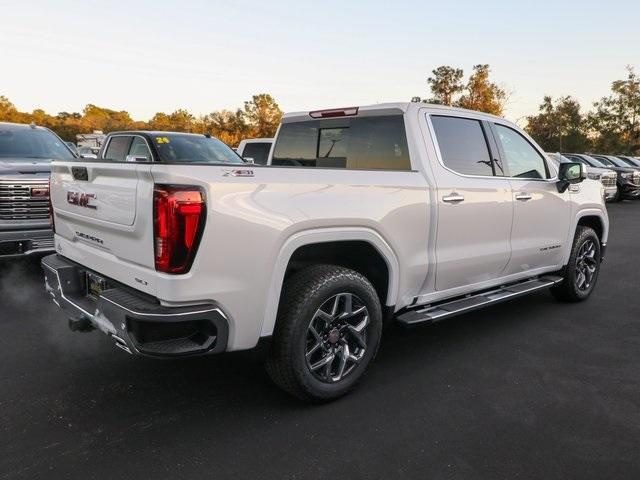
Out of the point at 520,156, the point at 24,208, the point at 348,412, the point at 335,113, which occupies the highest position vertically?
the point at 335,113

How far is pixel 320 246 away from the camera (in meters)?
3.07

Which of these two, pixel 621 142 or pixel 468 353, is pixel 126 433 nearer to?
pixel 468 353

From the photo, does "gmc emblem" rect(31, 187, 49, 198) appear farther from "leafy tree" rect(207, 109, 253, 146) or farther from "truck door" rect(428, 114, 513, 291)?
"leafy tree" rect(207, 109, 253, 146)

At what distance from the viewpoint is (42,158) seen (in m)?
6.95

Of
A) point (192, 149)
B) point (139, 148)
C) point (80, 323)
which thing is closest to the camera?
point (80, 323)

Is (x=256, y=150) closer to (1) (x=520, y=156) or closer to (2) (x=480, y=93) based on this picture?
(1) (x=520, y=156)

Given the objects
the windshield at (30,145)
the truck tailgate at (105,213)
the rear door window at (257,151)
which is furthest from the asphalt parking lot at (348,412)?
the rear door window at (257,151)

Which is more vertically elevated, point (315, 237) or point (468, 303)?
point (315, 237)

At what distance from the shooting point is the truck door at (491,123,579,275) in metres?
4.32

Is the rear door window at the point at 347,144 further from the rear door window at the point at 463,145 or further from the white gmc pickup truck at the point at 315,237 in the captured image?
the rear door window at the point at 463,145

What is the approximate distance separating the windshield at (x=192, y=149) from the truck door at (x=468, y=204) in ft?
17.4

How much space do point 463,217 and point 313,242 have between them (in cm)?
142

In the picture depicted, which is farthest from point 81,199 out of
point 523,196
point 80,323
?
point 523,196

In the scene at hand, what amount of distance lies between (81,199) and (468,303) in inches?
112
